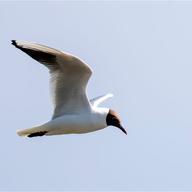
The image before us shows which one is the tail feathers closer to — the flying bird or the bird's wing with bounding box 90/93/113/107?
the flying bird

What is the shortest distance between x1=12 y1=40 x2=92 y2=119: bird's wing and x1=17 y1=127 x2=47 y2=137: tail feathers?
34 cm

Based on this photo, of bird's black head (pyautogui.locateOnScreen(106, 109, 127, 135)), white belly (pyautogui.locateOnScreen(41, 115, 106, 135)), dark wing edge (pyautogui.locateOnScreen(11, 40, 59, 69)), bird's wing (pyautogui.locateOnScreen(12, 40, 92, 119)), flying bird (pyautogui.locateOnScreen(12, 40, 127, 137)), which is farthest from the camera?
bird's black head (pyautogui.locateOnScreen(106, 109, 127, 135))

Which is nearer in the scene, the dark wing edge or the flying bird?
A: the dark wing edge

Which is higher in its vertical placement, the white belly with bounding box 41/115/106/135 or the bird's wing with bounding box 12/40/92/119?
the bird's wing with bounding box 12/40/92/119

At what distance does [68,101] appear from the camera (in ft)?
51.3

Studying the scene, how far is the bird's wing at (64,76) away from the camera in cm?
1466

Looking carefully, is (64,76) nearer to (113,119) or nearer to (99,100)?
(113,119)

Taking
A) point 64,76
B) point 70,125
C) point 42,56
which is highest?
point 42,56

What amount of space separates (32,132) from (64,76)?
103 cm

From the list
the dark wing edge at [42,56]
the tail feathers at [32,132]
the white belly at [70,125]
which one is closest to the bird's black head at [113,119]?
the white belly at [70,125]

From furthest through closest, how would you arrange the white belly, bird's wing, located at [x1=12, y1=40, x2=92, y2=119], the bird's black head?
the bird's black head, the white belly, bird's wing, located at [x1=12, y1=40, x2=92, y2=119]

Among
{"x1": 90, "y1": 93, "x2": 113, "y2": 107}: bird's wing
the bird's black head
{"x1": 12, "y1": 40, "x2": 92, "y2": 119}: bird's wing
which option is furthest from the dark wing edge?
{"x1": 90, "y1": 93, "x2": 113, "y2": 107}: bird's wing

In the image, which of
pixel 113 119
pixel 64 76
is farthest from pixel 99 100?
pixel 64 76

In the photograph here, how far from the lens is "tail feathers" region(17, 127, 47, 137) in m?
15.5
